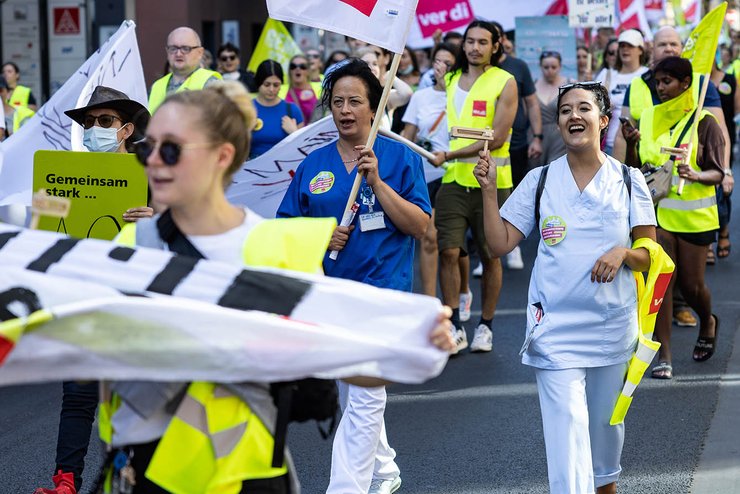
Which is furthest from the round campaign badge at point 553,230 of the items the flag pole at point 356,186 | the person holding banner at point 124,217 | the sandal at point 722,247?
the sandal at point 722,247

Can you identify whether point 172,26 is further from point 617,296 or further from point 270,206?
point 617,296

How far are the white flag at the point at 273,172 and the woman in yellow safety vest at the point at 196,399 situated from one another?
4512 millimetres

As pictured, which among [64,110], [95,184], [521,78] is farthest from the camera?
[521,78]

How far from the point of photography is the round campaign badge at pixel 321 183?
5.45 m

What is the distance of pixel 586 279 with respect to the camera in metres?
4.97

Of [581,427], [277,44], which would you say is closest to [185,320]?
[581,427]

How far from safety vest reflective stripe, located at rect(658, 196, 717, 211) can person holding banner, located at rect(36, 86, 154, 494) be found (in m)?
3.84

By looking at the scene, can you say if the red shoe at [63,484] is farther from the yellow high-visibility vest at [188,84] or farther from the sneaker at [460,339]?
the yellow high-visibility vest at [188,84]

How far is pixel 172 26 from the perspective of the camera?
2119cm

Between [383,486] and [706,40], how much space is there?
13.5 feet

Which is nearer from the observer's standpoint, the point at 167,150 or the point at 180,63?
the point at 167,150

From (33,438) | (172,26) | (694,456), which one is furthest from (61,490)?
(172,26)

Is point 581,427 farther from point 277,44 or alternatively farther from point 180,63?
point 277,44

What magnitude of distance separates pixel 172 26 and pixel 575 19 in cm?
966
